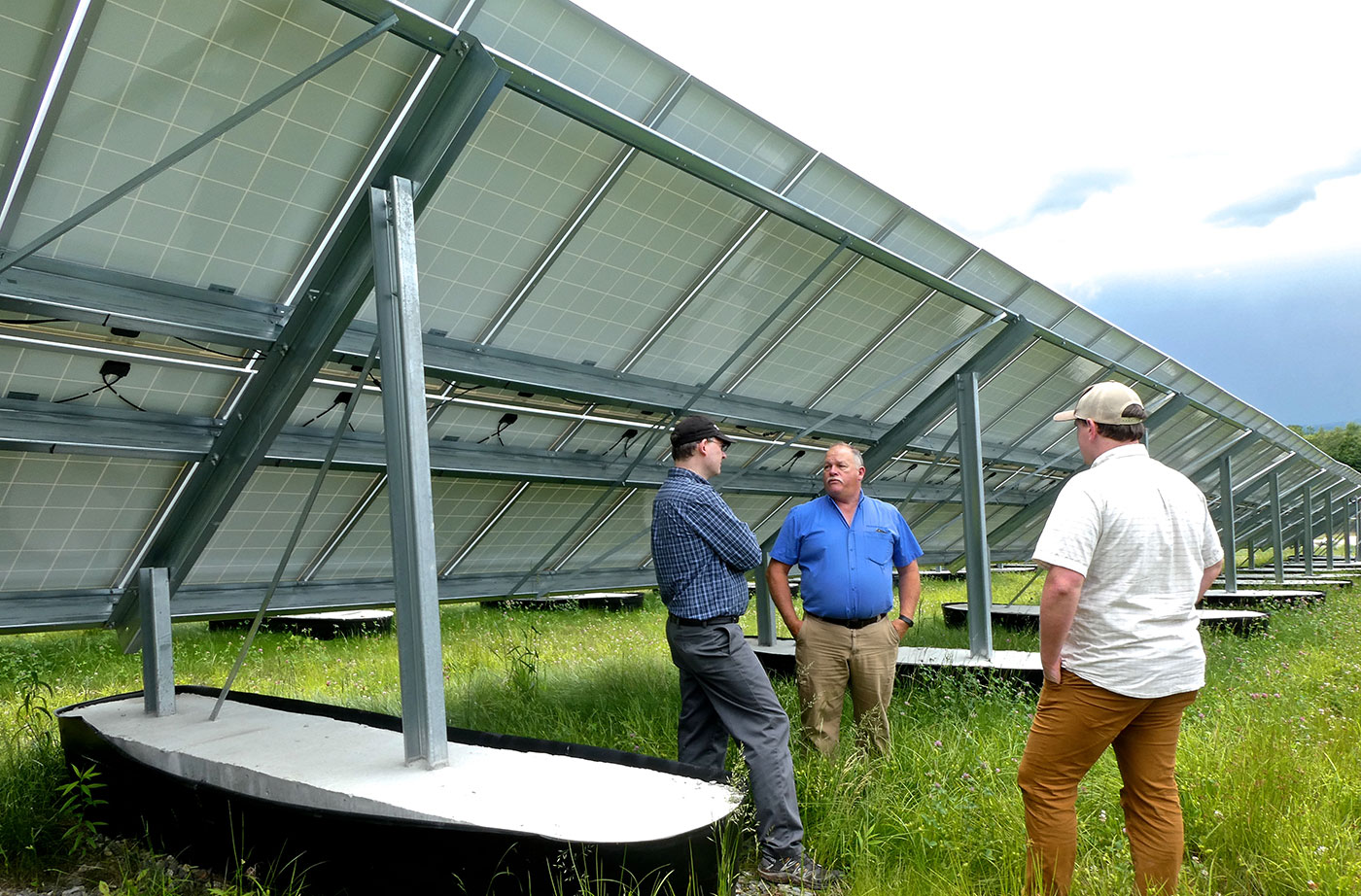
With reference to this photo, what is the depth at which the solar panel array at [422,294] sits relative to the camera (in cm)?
391

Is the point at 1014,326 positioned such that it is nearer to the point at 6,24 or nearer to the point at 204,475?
the point at 204,475

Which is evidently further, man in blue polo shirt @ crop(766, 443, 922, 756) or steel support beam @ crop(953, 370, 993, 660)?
steel support beam @ crop(953, 370, 993, 660)

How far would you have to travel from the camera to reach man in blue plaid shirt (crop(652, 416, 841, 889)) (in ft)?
12.7

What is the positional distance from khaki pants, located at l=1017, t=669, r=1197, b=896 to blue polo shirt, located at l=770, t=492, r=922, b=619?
2.03 m

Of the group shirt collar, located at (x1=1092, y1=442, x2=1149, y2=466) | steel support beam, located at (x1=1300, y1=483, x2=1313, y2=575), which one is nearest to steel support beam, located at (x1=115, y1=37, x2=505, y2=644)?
shirt collar, located at (x1=1092, y1=442, x2=1149, y2=466)

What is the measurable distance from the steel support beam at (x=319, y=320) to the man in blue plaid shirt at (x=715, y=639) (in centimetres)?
169

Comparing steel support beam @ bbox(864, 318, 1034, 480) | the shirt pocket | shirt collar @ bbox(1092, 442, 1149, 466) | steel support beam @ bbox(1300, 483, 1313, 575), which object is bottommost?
steel support beam @ bbox(1300, 483, 1313, 575)

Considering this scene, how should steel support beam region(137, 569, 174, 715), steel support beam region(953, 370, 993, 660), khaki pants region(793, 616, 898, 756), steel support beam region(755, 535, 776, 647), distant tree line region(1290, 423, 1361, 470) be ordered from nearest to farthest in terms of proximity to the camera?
khaki pants region(793, 616, 898, 756) → steel support beam region(137, 569, 174, 715) → steel support beam region(953, 370, 993, 660) → steel support beam region(755, 535, 776, 647) → distant tree line region(1290, 423, 1361, 470)

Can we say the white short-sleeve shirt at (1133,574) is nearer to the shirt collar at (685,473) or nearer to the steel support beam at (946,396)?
the shirt collar at (685,473)

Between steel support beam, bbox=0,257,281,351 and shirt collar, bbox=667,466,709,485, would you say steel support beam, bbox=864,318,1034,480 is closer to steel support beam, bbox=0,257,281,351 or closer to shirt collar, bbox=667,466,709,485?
shirt collar, bbox=667,466,709,485

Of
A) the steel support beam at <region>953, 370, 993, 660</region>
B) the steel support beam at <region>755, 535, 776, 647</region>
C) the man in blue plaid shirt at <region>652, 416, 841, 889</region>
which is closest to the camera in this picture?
the man in blue plaid shirt at <region>652, 416, 841, 889</region>

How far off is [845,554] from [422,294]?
2844mm

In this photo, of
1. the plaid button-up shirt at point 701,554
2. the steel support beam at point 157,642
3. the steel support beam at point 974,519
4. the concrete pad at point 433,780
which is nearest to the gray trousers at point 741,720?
the plaid button-up shirt at point 701,554

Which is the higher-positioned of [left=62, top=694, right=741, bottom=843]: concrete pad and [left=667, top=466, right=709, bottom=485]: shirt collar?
[left=667, top=466, right=709, bottom=485]: shirt collar
